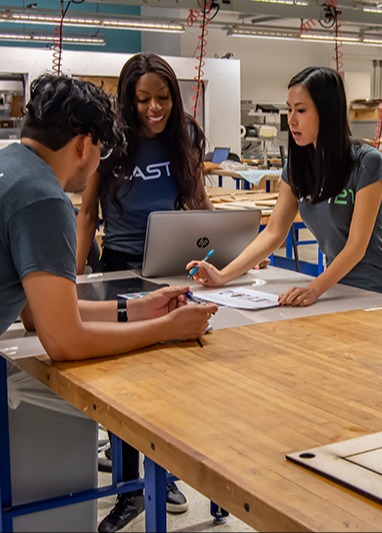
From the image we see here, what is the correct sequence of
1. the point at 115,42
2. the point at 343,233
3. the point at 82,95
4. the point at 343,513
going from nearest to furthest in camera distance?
1. the point at 343,513
2. the point at 82,95
3. the point at 343,233
4. the point at 115,42

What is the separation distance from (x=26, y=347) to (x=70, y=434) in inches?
10.5

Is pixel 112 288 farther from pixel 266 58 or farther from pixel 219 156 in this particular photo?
pixel 266 58

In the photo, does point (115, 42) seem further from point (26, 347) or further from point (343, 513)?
point (343, 513)

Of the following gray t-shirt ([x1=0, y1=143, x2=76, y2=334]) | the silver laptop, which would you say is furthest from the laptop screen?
gray t-shirt ([x1=0, y1=143, x2=76, y2=334])

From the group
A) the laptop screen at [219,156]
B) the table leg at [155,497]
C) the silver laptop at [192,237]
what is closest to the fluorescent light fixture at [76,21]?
the laptop screen at [219,156]

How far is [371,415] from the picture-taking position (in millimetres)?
1408

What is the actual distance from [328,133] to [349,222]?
0.32 meters

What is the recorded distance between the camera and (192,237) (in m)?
2.76

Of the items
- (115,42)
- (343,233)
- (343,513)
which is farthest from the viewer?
(115,42)

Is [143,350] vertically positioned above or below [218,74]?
below

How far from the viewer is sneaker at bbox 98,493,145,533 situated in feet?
8.68

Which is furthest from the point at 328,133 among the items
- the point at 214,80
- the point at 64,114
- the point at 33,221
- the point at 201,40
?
the point at 214,80

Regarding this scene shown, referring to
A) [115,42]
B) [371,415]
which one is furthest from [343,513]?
[115,42]

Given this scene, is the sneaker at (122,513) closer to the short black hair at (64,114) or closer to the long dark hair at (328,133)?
the long dark hair at (328,133)
